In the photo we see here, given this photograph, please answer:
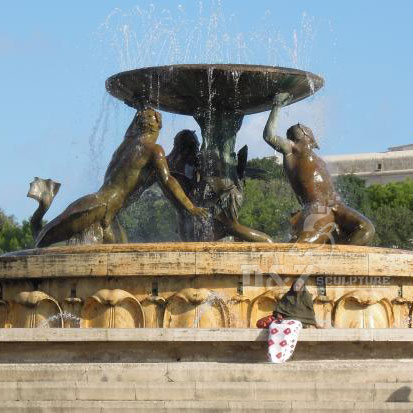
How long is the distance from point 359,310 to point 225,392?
3564 mm

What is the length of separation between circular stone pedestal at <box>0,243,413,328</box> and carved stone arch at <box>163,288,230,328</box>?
10mm

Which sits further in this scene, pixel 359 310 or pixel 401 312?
pixel 401 312

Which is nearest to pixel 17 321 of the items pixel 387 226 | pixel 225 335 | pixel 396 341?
pixel 225 335

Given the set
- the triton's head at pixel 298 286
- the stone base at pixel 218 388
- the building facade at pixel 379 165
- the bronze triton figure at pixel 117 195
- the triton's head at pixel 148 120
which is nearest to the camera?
the stone base at pixel 218 388

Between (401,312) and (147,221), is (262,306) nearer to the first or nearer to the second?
(401,312)

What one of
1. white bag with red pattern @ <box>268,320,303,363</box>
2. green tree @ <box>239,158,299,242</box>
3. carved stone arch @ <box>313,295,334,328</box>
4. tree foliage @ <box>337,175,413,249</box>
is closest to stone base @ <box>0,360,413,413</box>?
white bag with red pattern @ <box>268,320,303,363</box>

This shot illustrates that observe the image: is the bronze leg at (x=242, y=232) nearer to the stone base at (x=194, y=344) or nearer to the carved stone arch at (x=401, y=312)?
the carved stone arch at (x=401, y=312)

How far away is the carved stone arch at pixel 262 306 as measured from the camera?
47.8 ft

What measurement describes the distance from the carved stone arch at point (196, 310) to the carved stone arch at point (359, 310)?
3.92 ft

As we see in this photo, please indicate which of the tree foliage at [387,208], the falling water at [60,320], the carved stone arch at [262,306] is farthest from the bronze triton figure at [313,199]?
the tree foliage at [387,208]

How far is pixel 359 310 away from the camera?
14.9m

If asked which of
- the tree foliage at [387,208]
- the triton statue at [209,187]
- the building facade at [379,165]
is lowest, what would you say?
the triton statue at [209,187]

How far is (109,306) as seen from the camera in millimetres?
14648

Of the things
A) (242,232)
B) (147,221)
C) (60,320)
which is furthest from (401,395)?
(147,221)
